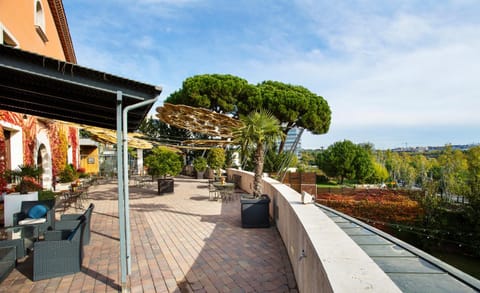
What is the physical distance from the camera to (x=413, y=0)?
6449 millimetres

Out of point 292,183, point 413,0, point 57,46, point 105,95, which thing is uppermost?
point 57,46

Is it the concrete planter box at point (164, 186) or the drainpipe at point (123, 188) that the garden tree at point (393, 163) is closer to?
the concrete planter box at point (164, 186)

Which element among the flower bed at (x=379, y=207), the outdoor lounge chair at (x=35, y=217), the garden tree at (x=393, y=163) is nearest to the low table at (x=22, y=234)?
the outdoor lounge chair at (x=35, y=217)

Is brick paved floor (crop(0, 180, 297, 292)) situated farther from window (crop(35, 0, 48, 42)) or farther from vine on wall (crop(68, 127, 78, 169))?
vine on wall (crop(68, 127, 78, 169))

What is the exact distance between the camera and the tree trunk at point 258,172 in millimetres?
6077

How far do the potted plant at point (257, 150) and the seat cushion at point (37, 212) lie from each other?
3671 mm

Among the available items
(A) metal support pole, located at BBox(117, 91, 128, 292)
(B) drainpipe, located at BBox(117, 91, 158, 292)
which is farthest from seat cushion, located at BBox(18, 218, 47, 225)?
(A) metal support pole, located at BBox(117, 91, 128, 292)

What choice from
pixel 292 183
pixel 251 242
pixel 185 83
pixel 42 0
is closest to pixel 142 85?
pixel 251 242

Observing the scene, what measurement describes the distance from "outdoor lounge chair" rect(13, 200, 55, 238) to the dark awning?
1.85 meters

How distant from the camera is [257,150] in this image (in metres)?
6.49

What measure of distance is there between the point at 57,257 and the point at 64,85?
213cm

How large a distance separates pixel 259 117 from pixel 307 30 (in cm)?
812

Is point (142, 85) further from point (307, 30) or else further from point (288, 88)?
point (288, 88)

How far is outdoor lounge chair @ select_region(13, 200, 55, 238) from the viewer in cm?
416
